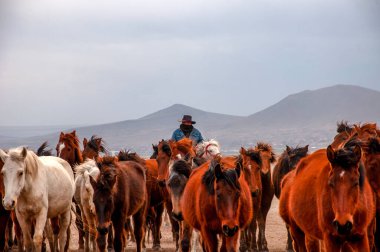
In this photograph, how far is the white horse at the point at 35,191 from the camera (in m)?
11.5

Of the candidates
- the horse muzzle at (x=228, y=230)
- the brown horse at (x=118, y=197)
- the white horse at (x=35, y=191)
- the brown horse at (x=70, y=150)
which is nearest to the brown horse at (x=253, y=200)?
the brown horse at (x=118, y=197)

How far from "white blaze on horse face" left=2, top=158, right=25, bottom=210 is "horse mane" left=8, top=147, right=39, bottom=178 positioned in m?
0.06

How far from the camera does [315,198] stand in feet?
28.6

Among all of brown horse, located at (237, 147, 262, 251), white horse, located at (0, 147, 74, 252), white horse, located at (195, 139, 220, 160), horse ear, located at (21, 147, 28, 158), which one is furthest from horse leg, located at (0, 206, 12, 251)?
brown horse, located at (237, 147, 262, 251)

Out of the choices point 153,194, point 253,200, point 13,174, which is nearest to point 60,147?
point 153,194

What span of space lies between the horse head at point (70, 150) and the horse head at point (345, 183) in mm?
10355

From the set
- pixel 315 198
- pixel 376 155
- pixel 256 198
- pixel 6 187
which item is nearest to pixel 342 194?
pixel 315 198

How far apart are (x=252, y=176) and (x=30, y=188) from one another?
4.47 meters

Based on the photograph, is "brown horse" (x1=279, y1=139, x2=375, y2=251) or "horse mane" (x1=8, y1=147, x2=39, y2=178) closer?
"brown horse" (x1=279, y1=139, x2=375, y2=251)

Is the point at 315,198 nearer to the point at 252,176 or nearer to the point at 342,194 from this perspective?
the point at 342,194

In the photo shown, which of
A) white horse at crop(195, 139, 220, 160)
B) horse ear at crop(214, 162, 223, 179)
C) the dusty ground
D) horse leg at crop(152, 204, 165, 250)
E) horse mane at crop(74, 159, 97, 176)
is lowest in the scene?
the dusty ground

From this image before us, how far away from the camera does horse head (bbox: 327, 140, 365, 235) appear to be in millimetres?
7520

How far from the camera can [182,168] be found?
12.7 m

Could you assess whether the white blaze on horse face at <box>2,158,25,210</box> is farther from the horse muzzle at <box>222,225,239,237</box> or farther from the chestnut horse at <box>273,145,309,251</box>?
the chestnut horse at <box>273,145,309,251</box>
